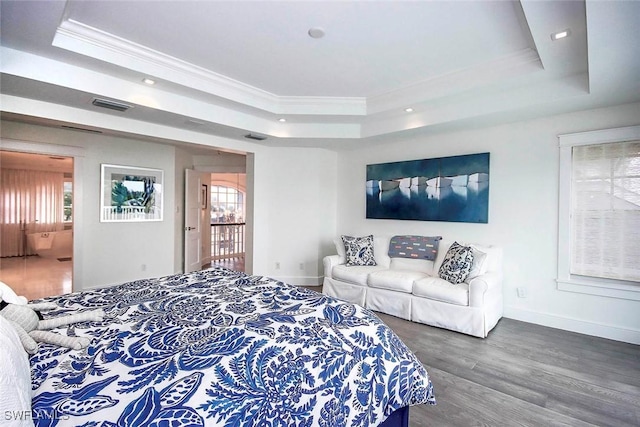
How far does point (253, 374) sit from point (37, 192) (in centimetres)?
1028

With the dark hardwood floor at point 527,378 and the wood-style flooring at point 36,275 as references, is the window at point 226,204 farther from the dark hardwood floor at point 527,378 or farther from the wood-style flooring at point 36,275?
the dark hardwood floor at point 527,378

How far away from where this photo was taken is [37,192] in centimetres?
836

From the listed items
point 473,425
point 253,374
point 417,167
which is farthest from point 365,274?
point 253,374

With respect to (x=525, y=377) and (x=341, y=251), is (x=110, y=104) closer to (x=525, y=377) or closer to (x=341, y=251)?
(x=341, y=251)

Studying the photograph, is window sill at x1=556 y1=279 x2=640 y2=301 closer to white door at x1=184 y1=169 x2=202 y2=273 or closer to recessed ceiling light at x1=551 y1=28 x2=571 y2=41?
recessed ceiling light at x1=551 y1=28 x2=571 y2=41

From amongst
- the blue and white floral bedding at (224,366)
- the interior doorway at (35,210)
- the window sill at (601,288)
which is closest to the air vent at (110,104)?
the blue and white floral bedding at (224,366)

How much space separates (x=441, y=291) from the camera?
11.2ft

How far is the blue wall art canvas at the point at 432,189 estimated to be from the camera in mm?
4012

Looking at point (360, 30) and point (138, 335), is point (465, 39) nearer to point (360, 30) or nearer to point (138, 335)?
point (360, 30)

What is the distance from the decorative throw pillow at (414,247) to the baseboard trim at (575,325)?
108 cm

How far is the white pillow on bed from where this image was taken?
0.81 metres

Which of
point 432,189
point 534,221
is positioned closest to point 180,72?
point 432,189

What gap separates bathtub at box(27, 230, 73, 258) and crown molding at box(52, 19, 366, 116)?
7089 mm

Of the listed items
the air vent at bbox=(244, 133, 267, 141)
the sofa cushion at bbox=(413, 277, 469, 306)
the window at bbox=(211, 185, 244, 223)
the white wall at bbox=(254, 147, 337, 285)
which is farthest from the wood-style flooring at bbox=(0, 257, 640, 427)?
the window at bbox=(211, 185, 244, 223)
